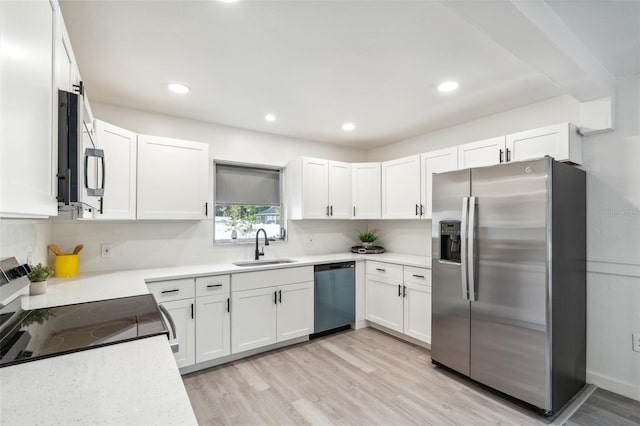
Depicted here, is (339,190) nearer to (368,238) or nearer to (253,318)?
(368,238)

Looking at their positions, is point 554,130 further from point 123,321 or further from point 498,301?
point 123,321

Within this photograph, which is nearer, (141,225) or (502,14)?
(502,14)

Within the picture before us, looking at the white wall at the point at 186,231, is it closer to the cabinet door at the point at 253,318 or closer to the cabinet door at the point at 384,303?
the cabinet door at the point at 253,318

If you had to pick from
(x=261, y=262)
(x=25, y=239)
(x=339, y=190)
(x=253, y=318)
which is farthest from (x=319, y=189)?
(x=25, y=239)

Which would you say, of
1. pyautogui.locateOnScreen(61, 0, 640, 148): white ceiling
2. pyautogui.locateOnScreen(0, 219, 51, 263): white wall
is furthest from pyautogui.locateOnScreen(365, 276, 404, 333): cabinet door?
pyautogui.locateOnScreen(0, 219, 51, 263): white wall

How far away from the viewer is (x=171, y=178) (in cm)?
294

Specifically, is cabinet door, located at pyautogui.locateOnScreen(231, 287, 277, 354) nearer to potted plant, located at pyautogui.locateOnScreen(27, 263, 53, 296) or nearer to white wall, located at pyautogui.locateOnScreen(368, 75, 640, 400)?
potted plant, located at pyautogui.locateOnScreen(27, 263, 53, 296)

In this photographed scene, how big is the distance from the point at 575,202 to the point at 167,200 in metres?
3.51

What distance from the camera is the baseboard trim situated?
7.72 feet

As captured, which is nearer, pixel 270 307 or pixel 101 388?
pixel 101 388

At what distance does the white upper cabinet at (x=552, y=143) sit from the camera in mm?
2486

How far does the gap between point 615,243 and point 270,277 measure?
3.00 metres

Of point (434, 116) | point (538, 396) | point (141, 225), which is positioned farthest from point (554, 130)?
point (141, 225)

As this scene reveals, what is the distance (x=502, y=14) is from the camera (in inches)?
57.3
